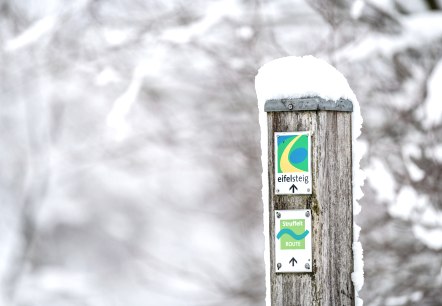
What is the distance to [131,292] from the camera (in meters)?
14.7

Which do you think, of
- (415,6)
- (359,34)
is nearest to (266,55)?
(359,34)

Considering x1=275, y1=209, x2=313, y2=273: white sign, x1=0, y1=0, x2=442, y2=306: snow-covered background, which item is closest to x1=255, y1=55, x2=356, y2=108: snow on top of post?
x1=275, y1=209, x2=313, y2=273: white sign

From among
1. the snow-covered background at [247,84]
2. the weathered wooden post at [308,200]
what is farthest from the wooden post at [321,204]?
the snow-covered background at [247,84]

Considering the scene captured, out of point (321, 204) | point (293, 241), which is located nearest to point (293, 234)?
point (293, 241)

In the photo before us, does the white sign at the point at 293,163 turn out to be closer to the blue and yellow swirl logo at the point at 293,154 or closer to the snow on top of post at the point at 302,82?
the blue and yellow swirl logo at the point at 293,154

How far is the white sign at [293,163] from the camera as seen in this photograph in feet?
9.06

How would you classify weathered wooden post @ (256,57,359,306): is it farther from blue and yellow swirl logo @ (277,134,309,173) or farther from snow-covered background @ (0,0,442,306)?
snow-covered background @ (0,0,442,306)

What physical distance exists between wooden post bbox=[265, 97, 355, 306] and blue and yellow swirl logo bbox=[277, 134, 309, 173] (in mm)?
23

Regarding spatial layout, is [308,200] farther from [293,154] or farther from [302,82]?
[302,82]

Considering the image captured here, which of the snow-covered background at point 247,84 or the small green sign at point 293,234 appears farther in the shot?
the snow-covered background at point 247,84

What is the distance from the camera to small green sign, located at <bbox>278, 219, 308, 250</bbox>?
9.04ft

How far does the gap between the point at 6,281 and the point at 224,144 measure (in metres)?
6.29

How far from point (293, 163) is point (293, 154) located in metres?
0.03

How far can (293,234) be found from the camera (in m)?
2.77
